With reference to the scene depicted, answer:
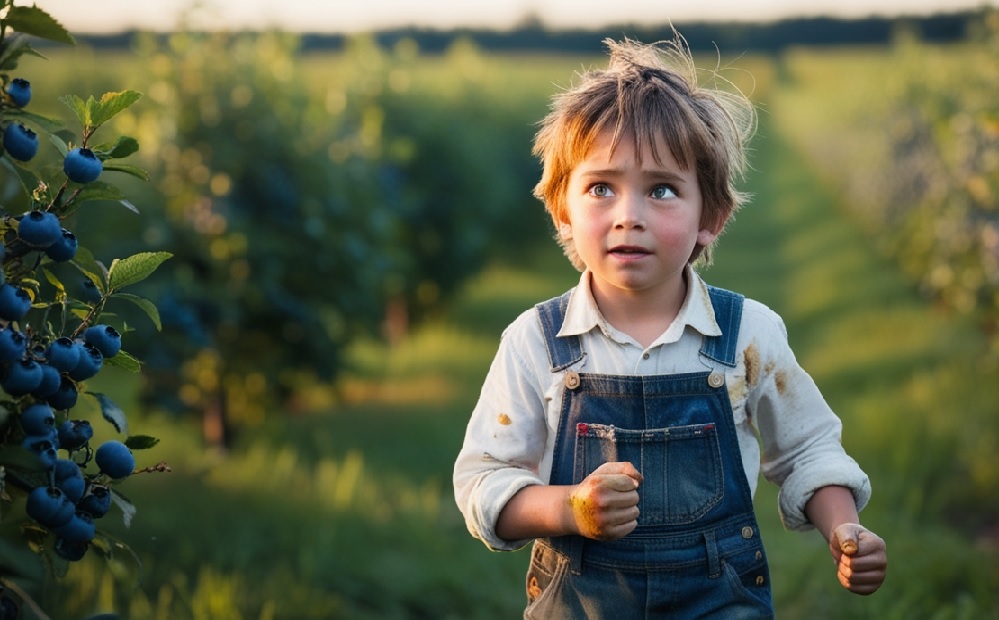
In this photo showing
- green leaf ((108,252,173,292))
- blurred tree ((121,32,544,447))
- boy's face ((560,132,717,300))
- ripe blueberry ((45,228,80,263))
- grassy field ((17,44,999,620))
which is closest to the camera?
ripe blueberry ((45,228,80,263))

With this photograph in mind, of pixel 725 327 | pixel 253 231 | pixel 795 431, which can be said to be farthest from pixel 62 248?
pixel 253 231

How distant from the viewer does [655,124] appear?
1.99 meters

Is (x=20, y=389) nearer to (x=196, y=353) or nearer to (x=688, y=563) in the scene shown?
(x=688, y=563)

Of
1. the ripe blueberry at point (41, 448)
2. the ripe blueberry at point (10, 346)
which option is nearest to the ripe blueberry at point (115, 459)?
the ripe blueberry at point (41, 448)

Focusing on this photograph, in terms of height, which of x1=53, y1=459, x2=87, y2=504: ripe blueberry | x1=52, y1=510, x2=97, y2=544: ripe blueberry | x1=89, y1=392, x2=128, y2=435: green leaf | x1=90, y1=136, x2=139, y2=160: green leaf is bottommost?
x1=52, y1=510, x2=97, y2=544: ripe blueberry

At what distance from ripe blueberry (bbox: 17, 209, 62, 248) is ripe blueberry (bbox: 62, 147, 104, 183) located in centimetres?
8

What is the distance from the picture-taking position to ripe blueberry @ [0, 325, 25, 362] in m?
1.48

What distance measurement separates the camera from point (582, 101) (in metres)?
2.07

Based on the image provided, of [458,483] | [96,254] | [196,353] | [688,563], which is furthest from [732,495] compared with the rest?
[196,353]

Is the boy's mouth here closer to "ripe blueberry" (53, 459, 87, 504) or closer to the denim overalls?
the denim overalls

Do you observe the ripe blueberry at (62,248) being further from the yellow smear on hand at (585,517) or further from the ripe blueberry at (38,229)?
the yellow smear on hand at (585,517)

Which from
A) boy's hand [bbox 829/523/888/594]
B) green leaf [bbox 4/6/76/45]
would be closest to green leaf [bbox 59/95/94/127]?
green leaf [bbox 4/6/76/45]

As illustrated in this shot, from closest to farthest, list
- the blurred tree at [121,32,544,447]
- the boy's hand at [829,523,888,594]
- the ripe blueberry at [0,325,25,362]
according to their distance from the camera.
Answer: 1. the ripe blueberry at [0,325,25,362]
2. the boy's hand at [829,523,888,594]
3. the blurred tree at [121,32,544,447]

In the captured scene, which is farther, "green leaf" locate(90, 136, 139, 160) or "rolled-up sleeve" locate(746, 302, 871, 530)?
"rolled-up sleeve" locate(746, 302, 871, 530)
